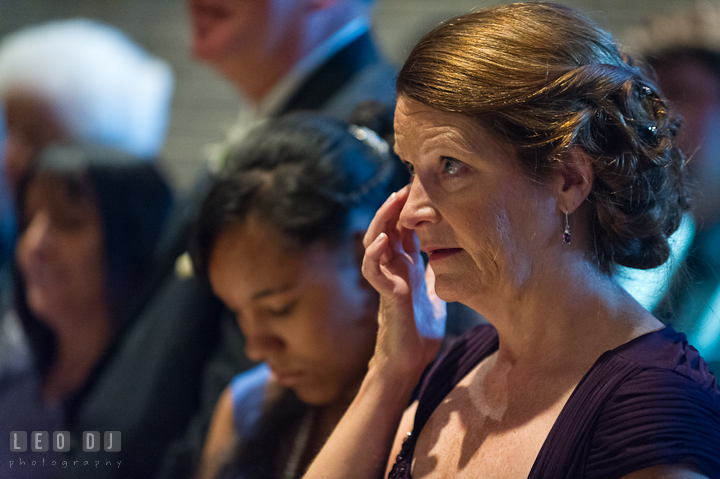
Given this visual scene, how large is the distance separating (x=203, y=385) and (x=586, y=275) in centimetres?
97

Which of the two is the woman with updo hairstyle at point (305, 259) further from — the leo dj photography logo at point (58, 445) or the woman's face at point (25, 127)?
the woman's face at point (25, 127)

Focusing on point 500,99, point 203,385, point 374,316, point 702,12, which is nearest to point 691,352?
point 500,99

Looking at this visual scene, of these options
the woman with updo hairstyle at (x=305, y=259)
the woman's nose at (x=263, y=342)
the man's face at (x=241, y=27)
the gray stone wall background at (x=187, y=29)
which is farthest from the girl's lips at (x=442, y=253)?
the gray stone wall background at (x=187, y=29)

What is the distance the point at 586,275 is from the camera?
27.4 inches

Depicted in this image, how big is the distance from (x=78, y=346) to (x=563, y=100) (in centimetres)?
144

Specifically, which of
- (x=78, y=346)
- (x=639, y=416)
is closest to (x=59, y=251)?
(x=78, y=346)

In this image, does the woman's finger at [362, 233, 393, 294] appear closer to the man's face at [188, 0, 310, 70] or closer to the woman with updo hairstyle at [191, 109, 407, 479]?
the woman with updo hairstyle at [191, 109, 407, 479]

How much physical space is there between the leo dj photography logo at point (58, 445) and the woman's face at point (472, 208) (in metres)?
0.72

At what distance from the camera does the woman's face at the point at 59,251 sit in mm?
1627

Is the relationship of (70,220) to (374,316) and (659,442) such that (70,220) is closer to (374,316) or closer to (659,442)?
(374,316)

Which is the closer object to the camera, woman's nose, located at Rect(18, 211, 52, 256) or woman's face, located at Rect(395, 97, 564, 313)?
woman's face, located at Rect(395, 97, 564, 313)

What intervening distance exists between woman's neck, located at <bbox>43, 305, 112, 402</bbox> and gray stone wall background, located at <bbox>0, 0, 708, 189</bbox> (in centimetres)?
63

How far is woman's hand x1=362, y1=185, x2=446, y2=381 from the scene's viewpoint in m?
0.82

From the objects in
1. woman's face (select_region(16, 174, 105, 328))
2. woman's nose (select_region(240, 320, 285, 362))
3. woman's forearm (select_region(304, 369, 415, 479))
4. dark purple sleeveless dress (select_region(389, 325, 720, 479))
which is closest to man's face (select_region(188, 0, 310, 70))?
woman's face (select_region(16, 174, 105, 328))
